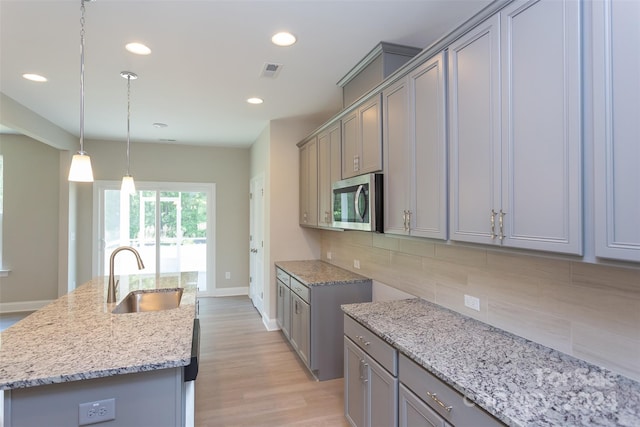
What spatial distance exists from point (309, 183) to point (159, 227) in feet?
11.1

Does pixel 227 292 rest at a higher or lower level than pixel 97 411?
lower

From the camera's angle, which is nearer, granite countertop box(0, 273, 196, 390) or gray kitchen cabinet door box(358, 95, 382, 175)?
granite countertop box(0, 273, 196, 390)

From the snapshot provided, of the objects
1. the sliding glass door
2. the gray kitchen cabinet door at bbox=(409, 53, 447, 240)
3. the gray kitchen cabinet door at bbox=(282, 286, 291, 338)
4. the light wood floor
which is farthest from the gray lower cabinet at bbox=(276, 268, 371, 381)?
the sliding glass door

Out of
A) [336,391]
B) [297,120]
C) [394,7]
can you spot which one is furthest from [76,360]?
[297,120]

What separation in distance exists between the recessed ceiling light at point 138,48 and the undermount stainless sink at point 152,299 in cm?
182

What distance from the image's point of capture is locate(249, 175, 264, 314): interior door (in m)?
5.10

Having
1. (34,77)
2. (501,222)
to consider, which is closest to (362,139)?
(501,222)

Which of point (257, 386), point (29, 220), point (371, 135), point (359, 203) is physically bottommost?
point (257, 386)

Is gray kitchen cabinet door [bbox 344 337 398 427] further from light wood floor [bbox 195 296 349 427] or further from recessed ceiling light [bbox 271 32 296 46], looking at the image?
recessed ceiling light [bbox 271 32 296 46]

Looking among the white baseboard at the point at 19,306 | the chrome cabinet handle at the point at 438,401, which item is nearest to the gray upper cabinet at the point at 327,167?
the chrome cabinet handle at the point at 438,401

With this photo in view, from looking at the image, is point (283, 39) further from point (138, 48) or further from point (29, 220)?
point (29, 220)

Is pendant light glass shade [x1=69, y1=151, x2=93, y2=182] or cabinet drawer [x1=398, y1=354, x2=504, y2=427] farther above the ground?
pendant light glass shade [x1=69, y1=151, x2=93, y2=182]

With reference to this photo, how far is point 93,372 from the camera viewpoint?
1.28 metres

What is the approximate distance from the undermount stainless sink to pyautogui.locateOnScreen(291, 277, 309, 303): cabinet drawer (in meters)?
1.11
